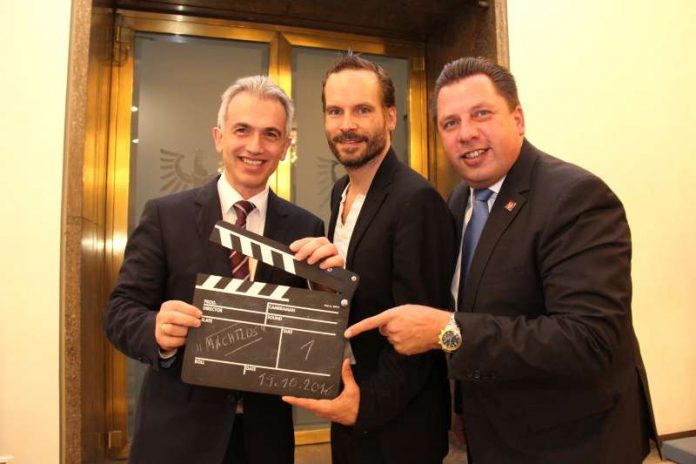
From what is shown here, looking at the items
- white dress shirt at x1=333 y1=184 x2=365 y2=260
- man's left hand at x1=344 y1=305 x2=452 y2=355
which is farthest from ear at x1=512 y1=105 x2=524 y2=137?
man's left hand at x1=344 y1=305 x2=452 y2=355

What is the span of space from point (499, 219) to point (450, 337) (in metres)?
Answer: 0.41

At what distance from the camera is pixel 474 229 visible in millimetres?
1716

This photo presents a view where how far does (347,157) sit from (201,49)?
2.32 m

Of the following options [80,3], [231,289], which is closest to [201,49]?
[80,3]

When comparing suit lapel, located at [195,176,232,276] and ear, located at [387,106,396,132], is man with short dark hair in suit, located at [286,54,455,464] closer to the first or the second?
ear, located at [387,106,396,132]

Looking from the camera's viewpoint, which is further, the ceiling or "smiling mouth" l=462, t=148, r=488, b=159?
the ceiling

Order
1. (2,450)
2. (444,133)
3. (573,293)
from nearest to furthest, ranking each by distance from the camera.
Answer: (573,293) < (444,133) < (2,450)

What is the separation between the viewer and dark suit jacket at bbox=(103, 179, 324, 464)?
5.06 ft

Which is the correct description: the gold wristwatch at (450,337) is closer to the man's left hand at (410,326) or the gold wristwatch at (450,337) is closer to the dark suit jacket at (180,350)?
the man's left hand at (410,326)

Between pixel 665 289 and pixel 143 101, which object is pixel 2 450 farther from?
pixel 665 289

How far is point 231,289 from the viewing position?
1.45 meters

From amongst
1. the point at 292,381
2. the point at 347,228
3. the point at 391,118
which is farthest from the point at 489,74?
the point at 292,381

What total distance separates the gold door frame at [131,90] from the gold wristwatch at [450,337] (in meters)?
2.41

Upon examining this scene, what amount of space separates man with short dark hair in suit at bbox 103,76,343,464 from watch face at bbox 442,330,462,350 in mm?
366
